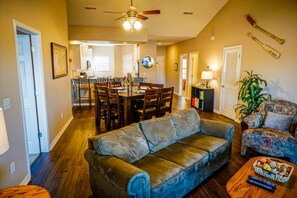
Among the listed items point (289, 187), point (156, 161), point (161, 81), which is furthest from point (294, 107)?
point (161, 81)

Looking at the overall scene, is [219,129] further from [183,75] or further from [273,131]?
[183,75]

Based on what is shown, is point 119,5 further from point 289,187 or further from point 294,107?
point 289,187

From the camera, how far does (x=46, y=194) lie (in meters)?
1.56

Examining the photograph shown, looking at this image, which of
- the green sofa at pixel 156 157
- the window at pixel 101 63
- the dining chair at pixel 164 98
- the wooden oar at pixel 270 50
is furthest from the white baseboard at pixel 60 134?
the window at pixel 101 63

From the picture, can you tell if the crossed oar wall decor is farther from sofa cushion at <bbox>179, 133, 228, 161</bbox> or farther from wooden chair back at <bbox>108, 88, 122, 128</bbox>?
wooden chair back at <bbox>108, 88, 122, 128</bbox>

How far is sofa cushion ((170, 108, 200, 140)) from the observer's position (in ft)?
10.1

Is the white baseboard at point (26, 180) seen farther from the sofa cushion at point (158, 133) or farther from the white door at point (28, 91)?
the sofa cushion at point (158, 133)

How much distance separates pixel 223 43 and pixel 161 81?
6.20 metres

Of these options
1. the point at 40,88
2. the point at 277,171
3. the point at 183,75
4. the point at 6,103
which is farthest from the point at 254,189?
the point at 183,75

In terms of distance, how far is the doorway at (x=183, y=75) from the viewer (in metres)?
9.52

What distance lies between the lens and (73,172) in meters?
2.99

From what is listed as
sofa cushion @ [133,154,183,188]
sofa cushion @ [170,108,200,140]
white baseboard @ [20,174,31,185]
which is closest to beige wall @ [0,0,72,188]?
white baseboard @ [20,174,31,185]

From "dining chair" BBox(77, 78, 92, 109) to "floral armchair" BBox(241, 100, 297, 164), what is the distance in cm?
557

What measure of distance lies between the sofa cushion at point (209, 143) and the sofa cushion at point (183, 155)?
0.12 metres
